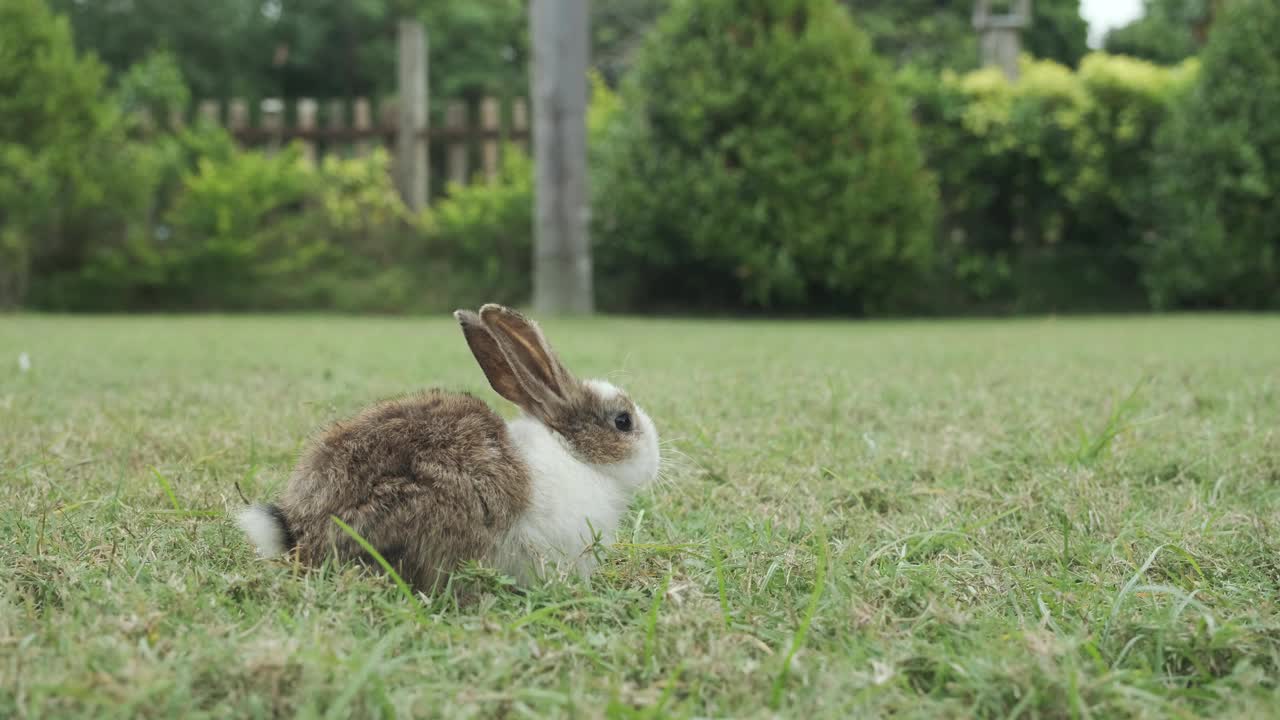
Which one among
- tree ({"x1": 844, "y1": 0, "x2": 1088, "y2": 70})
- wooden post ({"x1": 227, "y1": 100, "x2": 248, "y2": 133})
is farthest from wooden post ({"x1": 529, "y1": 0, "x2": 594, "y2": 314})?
tree ({"x1": 844, "y1": 0, "x2": 1088, "y2": 70})

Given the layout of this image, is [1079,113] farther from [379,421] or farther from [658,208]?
[379,421]

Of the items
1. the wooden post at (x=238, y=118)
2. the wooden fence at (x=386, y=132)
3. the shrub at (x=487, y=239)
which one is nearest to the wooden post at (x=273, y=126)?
A: the wooden fence at (x=386, y=132)

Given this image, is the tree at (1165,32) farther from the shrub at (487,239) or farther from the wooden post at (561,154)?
the wooden post at (561,154)

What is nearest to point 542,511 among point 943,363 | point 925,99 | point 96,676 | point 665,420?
point 96,676

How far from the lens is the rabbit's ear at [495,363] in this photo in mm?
1658

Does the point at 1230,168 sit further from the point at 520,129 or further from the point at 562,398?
the point at 562,398

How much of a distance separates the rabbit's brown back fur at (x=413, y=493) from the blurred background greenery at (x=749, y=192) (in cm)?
836

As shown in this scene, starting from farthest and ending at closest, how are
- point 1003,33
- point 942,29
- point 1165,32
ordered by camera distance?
point 1165,32
point 942,29
point 1003,33

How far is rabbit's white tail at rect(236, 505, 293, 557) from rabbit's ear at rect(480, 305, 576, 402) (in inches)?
17.2

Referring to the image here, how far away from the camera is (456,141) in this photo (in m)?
13.4

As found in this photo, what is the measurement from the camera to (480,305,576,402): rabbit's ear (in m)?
1.68

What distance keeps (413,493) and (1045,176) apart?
1106 cm

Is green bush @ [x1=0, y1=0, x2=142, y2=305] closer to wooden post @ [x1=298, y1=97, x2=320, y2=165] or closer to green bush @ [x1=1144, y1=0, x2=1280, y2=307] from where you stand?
wooden post @ [x1=298, y1=97, x2=320, y2=165]

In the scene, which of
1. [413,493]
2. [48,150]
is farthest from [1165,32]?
[413,493]
